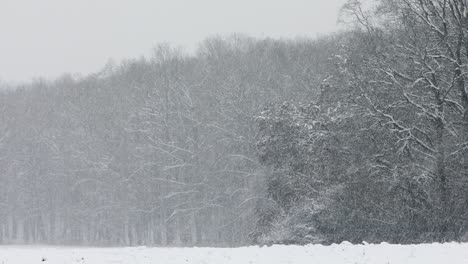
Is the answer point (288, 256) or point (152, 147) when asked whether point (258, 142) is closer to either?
point (288, 256)

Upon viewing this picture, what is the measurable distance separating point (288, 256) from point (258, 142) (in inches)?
667

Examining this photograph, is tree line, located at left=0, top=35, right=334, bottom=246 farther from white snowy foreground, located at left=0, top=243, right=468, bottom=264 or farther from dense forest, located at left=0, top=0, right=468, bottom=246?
white snowy foreground, located at left=0, top=243, right=468, bottom=264

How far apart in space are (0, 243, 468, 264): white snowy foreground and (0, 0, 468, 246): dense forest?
8.96 metres

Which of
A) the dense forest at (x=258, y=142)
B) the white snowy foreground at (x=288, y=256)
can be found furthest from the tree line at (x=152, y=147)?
the white snowy foreground at (x=288, y=256)

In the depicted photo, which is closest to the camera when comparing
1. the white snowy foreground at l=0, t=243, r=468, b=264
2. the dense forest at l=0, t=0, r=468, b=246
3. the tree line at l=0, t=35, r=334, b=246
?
the white snowy foreground at l=0, t=243, r=468, b=264

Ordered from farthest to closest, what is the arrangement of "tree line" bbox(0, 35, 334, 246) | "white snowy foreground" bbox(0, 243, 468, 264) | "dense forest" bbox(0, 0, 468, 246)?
1. "tree line" bbox(0, 35, 334, 246)
2. "dense forest" bbox(0, 0, 468, 246)
3. "white snowy foreground" bbox(0, 243, 468, 264)

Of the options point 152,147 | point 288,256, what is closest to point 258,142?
point 288,256

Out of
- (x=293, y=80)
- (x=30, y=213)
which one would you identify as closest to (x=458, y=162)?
(x=293, y=80)

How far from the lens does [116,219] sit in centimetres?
5644

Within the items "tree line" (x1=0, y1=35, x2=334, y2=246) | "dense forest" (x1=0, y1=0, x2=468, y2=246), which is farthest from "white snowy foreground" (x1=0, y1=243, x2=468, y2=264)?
"tree line" (x1=0, y1=35, x2=334, y2=246)

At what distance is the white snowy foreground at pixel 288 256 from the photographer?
13.0 meters

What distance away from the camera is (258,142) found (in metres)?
30.8

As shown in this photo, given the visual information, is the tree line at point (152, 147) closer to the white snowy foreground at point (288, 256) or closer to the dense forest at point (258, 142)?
the dense forest at point (258, 142)

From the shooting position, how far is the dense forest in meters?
25.6
